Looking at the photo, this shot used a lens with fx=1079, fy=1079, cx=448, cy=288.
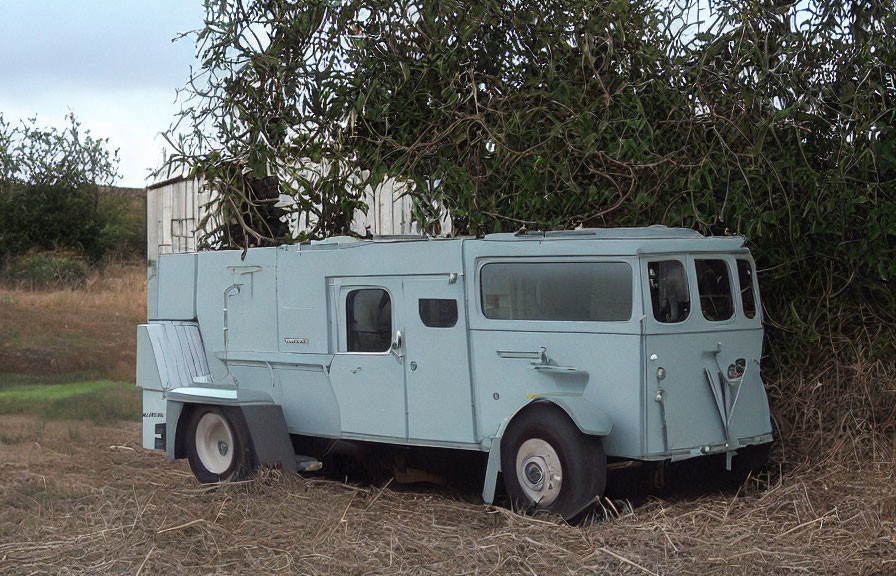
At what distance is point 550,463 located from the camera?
8.06m

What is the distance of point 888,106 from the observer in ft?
31.2

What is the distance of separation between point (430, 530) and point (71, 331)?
14.5m

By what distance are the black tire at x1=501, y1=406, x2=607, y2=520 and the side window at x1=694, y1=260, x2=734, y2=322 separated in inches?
57.8

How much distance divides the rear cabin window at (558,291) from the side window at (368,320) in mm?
1059

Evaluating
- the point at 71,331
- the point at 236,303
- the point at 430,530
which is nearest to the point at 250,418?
the point at 236,303

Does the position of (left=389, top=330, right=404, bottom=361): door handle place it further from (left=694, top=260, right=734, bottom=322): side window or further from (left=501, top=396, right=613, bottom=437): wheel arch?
(left=694, top=260, right=734, bottom=322): side window

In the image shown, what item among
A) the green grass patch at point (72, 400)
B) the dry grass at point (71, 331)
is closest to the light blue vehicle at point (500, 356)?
the green grass patch at point (72, 400)

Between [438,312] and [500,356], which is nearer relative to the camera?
[500,356]

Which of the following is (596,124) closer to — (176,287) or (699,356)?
(699,356)

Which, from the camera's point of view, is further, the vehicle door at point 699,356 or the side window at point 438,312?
the side window at point 438,312

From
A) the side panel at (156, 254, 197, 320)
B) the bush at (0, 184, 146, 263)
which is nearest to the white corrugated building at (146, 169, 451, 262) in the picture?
the side panel at (156, 254, 197, 320)

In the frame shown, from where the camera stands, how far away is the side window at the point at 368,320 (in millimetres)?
9328

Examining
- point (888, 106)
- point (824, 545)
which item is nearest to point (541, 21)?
point (888, 106)

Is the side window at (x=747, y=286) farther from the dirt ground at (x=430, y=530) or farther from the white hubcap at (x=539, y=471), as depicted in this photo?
the white hubcap at (x=539, y=471)
